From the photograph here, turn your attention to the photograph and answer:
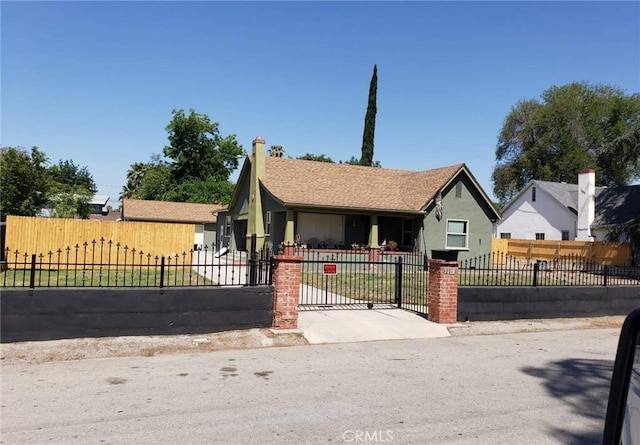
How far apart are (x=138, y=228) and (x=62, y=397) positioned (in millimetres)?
15791

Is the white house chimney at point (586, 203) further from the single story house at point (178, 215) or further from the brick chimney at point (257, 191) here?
the single story house at point (178, 215)

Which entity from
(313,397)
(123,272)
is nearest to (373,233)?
(123,272)

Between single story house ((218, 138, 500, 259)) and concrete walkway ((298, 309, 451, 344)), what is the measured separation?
1168 centimetres

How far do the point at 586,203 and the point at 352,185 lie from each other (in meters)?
18.2

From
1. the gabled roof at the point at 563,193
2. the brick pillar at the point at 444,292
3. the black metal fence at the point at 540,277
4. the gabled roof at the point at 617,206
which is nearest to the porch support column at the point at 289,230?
the black metal fence at the point at 540,277

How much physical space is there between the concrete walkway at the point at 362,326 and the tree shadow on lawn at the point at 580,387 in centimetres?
271

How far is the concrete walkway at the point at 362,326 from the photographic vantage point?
9.75m

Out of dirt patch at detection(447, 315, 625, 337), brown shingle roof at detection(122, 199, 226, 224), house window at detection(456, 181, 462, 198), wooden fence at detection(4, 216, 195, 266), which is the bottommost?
dirt patch at detection(447, 315, 625, 337)

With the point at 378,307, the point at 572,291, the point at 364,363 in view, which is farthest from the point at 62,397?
the point at 572,291

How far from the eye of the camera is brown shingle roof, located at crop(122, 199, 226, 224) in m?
41.6

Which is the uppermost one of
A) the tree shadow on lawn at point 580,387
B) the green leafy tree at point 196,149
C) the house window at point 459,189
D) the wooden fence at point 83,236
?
the green leafy tree at point 196,149

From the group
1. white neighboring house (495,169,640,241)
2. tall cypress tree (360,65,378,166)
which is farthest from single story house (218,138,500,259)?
tall cypress tree (360,65,378,166)

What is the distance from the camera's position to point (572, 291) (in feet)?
41.3

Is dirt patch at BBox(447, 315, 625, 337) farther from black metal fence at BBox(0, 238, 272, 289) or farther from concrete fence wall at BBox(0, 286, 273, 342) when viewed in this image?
black metal fence at BBox(0, 238, 272, 289)
